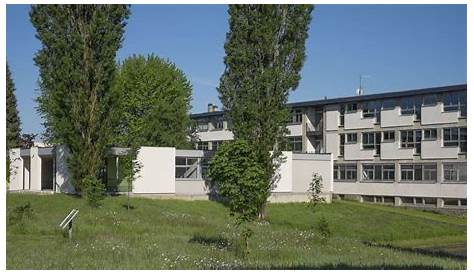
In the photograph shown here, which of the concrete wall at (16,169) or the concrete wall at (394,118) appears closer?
the concrete wall at (16,169)

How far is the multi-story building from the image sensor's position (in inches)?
1799

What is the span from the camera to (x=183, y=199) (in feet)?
133

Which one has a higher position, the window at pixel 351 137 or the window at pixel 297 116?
the window at pixel 297 116

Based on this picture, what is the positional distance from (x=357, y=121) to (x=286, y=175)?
10524 millimetres

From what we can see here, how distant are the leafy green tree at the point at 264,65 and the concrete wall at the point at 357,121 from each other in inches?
648

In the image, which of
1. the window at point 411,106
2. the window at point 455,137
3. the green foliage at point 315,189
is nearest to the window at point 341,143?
the window at point 411,106

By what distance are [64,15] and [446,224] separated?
25.5 meters

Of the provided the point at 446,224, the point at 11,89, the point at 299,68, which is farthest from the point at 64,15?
the point at 11,89

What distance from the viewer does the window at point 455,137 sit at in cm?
4512

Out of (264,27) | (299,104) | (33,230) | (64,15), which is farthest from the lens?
(299,104)

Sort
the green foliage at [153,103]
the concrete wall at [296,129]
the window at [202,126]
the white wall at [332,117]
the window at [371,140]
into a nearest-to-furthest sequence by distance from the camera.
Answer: the window at [371,140] → the white wall at [332,117] → the concrete wall at [296,129] → the green foliage at [153,103] → the window at [202,126]

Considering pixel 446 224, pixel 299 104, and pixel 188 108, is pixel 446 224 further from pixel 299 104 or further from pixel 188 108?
pixel 188 108

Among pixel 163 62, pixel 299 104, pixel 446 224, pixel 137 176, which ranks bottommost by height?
pixel 446 224

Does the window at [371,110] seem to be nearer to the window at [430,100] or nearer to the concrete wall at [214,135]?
the window at [430,100]
